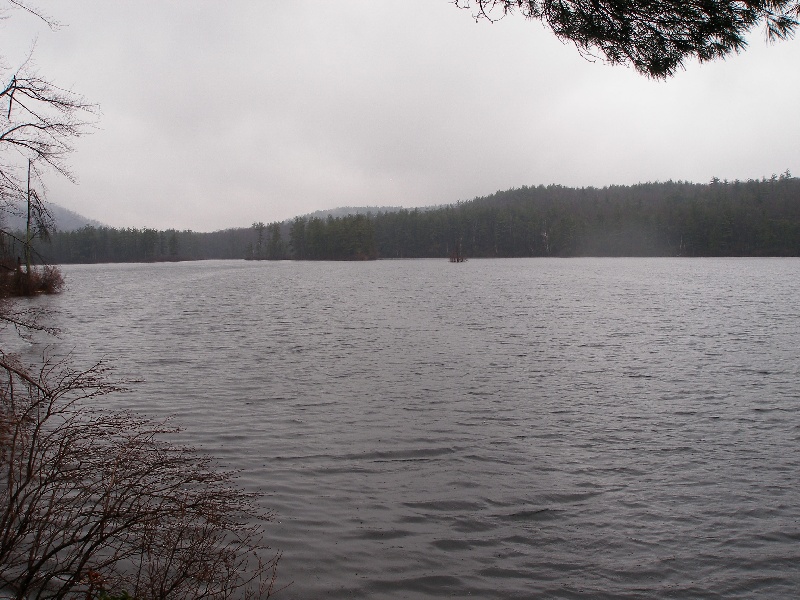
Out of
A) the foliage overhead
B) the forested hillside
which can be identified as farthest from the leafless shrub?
the forested hillside

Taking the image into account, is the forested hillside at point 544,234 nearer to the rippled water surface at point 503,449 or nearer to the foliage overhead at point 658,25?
the rippled water surface at point 503,449

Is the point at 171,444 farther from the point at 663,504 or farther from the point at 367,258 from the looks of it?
the point at 367,258

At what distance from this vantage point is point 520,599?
534cm

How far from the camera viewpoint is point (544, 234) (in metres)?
153

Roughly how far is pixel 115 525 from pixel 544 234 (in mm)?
154438

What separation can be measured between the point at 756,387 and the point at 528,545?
32.7ft

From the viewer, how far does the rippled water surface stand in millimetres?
5871

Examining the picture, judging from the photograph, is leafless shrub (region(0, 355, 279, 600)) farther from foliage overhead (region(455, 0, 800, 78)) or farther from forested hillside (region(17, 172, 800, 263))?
forested hillside (region(17, 172, 800, 263))

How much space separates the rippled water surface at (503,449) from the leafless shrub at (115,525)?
0.49 metres

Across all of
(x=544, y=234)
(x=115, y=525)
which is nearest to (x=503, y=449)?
(x=115, y=525)

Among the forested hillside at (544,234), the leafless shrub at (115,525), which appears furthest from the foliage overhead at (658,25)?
the forested hillside at (544,234)

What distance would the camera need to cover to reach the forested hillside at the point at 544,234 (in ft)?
424

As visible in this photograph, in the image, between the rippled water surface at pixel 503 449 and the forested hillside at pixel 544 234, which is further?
the forested hillside at pixel 544 234

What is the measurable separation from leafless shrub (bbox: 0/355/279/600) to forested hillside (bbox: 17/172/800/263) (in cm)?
13960
